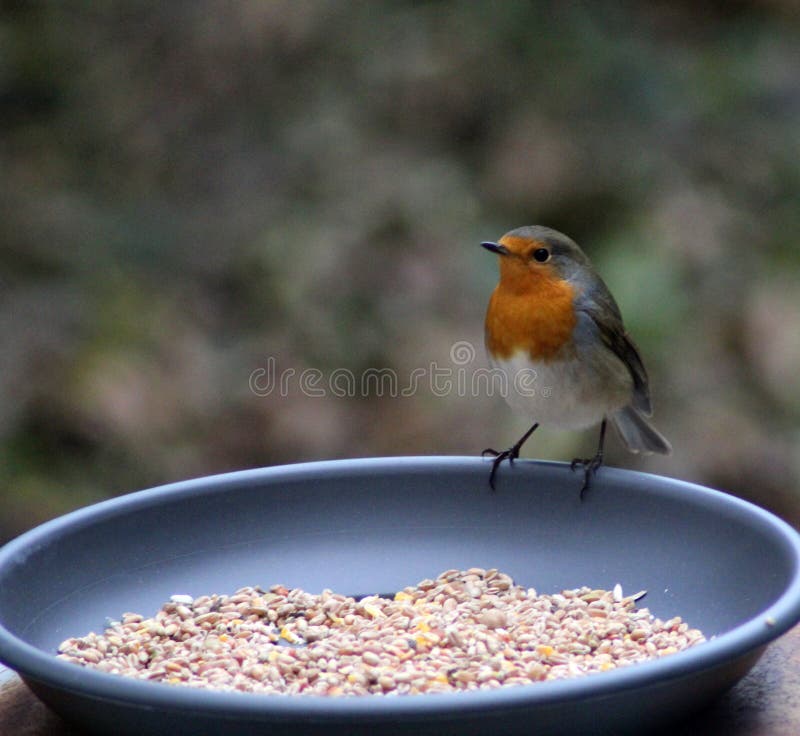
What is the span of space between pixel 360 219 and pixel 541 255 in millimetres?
2742

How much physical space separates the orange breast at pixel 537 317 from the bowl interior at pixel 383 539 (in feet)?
2.14

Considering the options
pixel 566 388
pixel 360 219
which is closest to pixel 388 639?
pixel 566 388

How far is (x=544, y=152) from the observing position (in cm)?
628

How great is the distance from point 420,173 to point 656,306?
1.28 metres

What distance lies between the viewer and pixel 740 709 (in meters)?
2.08

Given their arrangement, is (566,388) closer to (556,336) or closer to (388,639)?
(556,336)

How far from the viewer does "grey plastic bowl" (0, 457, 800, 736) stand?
1.80m

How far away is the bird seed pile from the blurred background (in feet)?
8.99

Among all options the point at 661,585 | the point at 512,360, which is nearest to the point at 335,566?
the point at 661,585

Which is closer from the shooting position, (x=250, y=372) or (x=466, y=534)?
(x=466, y=534)

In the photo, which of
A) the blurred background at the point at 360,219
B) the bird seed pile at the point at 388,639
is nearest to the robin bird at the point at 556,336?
the bird seed pile at the point at 388,639

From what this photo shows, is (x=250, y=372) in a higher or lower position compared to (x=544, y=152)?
lower

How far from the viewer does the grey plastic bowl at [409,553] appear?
5.91 feet

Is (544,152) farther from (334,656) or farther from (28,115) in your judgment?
(334,656)
